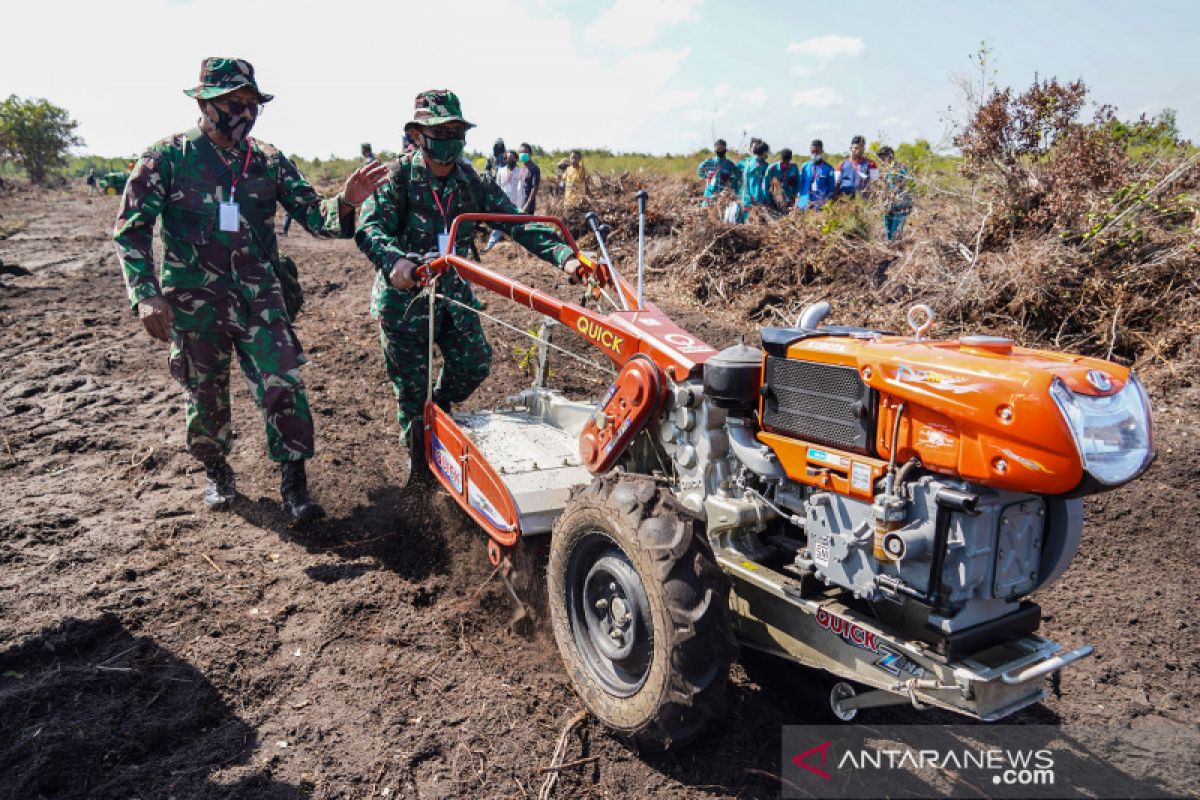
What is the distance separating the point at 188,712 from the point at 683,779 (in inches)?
76.1

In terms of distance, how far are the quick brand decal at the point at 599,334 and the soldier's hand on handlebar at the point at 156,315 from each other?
2.48m

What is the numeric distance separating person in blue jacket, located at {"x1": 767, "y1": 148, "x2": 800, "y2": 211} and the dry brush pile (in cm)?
233

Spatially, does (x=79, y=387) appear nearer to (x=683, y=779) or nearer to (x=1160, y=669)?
(x=683, y=779)

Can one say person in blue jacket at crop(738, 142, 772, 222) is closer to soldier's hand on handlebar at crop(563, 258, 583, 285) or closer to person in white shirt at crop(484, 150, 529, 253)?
person in white shirt at crop(484, 150, 529, 253)

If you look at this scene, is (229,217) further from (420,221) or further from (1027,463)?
(1027,463)

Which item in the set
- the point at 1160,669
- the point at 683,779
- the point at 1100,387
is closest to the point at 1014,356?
the point at 1100,387

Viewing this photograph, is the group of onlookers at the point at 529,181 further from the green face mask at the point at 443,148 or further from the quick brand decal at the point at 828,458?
the quick brand decal at the point at 828,458

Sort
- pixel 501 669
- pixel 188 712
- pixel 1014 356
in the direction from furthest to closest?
1. pixel 501 669
2. pixel 188 712
3. pixel 1014 356

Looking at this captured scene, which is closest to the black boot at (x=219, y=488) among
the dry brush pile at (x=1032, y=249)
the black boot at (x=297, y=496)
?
the black boot at (x=297, y=496)

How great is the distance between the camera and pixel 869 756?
2.94m

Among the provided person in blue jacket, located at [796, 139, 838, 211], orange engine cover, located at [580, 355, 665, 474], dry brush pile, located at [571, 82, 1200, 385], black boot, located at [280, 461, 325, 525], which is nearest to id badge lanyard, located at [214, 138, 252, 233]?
black boot, located at [280, 461, 325, 525]

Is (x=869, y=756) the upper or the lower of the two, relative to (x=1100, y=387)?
lower

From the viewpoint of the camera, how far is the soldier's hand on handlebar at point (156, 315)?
4.50 metres

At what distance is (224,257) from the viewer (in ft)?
16.1
